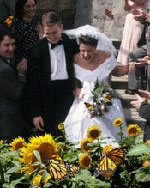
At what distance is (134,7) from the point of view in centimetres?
348

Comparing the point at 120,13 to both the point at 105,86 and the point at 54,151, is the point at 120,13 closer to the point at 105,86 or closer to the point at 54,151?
the point at 105,86

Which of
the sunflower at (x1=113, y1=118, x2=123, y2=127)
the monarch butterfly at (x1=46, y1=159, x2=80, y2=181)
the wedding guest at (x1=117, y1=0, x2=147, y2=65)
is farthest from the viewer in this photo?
the wedding guest at (x1=117, y1=0, x2=147, y2=65)

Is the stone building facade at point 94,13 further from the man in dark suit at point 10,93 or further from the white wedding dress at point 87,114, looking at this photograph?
the white wedding dress at point 87,114

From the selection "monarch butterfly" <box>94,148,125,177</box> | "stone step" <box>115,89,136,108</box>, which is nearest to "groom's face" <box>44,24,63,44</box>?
"stone step" <box>115,89,136,108</box>

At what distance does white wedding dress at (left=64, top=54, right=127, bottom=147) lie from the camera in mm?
3045

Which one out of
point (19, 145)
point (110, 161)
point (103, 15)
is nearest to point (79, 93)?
point (103, 15)

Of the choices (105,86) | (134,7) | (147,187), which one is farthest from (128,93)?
(147,187)

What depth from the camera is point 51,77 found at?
10.1 feet

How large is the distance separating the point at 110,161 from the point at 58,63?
2.18m

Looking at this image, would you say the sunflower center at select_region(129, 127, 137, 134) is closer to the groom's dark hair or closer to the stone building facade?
the groom's dark hair

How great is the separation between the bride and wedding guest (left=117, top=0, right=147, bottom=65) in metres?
0.43

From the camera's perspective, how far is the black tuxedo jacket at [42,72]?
308 centimetres

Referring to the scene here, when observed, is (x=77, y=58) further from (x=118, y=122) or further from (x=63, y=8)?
(x=118, y=122)

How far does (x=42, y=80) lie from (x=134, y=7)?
4.52 feet
